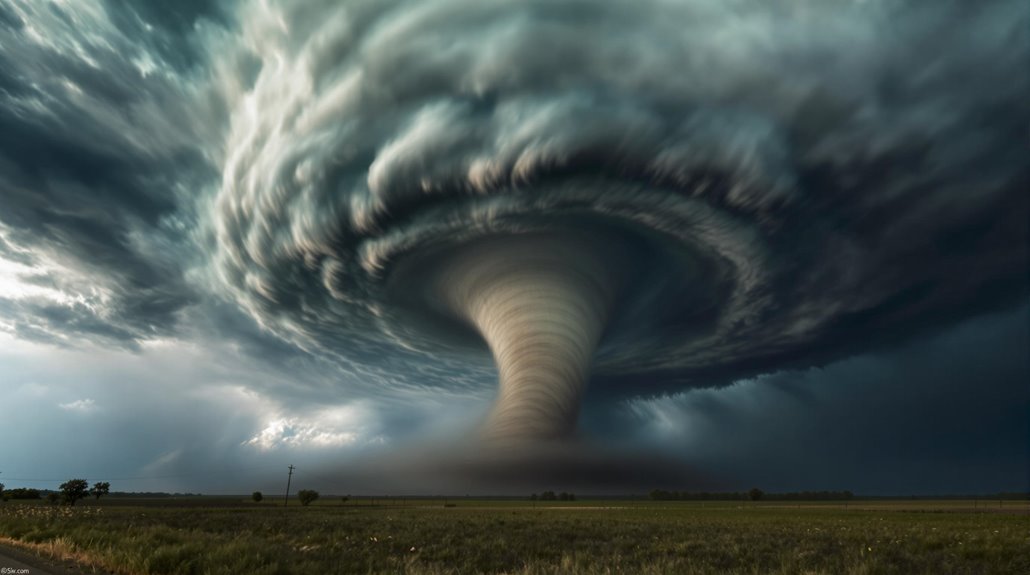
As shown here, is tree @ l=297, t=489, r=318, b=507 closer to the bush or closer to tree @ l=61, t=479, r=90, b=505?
Result: tree @ l=61, t=479, r=90, b=505

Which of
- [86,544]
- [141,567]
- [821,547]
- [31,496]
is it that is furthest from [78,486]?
[821,547]

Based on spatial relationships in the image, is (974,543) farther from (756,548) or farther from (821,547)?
(756,548)

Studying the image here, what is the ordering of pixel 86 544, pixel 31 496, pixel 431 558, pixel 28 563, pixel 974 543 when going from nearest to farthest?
pixel 28 563
pixel 86 544
pixel 431 558
pixel 974 543
pixel 31 496

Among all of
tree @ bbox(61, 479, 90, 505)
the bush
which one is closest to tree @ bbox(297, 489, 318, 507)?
tree @ bbox(61, 479, 90, 505)

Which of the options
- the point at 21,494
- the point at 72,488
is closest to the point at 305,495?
the point at 72,488

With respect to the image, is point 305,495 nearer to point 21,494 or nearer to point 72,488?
point 72,488

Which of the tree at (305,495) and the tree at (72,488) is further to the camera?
the tree at (305,495)

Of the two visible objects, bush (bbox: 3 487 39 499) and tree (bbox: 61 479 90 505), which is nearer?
tree (bbox: 61 479 90 505)

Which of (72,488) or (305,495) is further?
(305,495)

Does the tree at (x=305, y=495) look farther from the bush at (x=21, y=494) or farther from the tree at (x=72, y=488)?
the bush at (x=21, y=494)

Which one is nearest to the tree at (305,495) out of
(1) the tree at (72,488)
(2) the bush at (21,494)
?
(1) the tree at (72,488)

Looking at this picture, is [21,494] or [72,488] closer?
[72,488]
